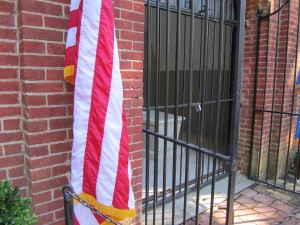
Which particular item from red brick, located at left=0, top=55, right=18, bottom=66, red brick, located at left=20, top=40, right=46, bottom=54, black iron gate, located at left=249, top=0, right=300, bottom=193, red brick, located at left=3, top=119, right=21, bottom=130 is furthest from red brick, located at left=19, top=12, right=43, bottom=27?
black iron gate, located at left=249, top=0, right=300, bottom=193

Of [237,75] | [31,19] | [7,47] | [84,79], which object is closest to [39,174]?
[84,79]

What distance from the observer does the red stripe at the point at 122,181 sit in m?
1.56

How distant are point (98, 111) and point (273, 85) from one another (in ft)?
10.1

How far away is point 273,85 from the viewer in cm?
380

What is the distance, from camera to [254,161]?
392 centimetres

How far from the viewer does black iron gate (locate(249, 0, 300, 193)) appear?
3.60m

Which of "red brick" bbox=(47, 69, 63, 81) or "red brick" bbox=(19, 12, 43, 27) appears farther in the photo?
"red brick" bbox=(47, 69, 63, 81)

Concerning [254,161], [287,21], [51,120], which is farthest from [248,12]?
[51,120]

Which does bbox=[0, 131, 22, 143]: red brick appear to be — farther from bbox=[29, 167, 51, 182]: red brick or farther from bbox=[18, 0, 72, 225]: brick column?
bbox=[29, 167, 51, 182]: red brick

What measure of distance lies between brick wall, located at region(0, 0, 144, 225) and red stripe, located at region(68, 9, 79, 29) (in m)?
0.10

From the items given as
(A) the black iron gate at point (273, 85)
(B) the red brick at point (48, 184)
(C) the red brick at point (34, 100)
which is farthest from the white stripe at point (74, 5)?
(A) the black iron gate at point (273, 85)

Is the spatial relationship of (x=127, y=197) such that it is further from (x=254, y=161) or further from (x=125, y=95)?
(x=254, y=161)

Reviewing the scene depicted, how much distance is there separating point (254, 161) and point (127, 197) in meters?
2.87

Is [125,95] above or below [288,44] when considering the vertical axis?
below
